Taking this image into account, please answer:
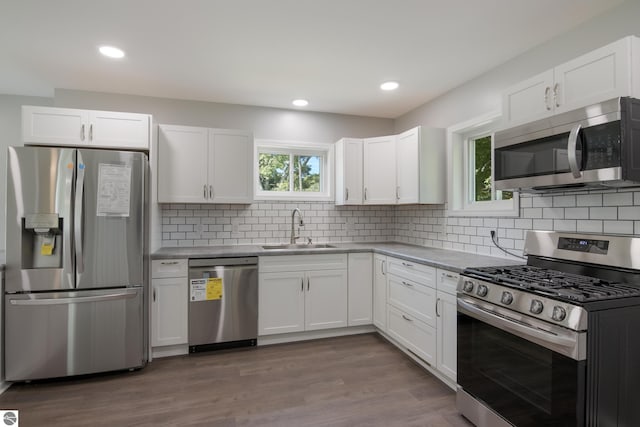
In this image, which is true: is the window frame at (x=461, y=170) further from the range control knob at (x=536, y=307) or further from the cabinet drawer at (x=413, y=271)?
the range control knob at (x=536, y=307)

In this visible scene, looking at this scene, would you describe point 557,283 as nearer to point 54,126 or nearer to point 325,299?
point 325,299

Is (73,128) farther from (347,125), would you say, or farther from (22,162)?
(347,125)

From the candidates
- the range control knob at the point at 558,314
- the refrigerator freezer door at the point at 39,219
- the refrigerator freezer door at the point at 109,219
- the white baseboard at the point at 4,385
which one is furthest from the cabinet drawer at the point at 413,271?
the white baseboard at the point at 4,385

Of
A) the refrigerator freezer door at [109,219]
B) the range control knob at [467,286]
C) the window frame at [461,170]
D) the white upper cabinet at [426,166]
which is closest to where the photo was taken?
the range control knob at [467,286]

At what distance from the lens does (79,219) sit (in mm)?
2500

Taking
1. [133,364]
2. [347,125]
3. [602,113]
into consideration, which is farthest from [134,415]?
[347,125]

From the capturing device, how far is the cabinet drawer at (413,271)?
2.55m

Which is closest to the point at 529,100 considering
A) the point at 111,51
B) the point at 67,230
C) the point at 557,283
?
the point at 557,283

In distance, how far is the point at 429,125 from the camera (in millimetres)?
3607

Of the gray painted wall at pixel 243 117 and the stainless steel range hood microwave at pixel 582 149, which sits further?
the gray painted wall at pixel 243 117

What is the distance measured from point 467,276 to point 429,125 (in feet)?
6.84

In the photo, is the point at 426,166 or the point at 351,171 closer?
the point at 426,166

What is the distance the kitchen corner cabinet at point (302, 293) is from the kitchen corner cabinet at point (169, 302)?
2.23ft

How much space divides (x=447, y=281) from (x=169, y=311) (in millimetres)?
2370
